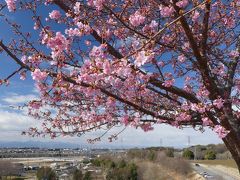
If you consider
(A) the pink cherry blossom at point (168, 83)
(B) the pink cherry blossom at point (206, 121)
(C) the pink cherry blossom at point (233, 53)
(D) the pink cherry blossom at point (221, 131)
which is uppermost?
(C) the pink cherry blossom at point (233, 53)

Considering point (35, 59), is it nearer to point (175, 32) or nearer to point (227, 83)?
point (175, 32)

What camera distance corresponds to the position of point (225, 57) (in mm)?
6324

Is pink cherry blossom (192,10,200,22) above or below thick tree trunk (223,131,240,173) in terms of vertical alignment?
above

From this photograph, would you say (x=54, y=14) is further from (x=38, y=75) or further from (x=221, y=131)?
(x=221, y=131)

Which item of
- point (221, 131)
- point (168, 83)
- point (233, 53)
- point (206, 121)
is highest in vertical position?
point (233, 53)

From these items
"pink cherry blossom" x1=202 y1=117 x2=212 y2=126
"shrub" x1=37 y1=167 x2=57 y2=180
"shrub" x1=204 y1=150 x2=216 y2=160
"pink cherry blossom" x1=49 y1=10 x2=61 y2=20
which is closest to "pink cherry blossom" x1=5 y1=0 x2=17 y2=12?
"pink cherry blossom" x1=49 y1=10 x2=61 y2=20

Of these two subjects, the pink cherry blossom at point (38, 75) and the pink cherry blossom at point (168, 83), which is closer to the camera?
the pink cherry blossom at point (38, 75)

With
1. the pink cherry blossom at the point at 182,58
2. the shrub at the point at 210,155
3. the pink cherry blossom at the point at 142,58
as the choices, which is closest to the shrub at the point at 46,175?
the shrub at the point at 210,155

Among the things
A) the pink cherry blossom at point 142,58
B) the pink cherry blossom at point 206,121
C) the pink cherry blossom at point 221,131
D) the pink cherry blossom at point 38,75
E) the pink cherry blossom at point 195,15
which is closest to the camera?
the pink cherry blossom at point 142,58

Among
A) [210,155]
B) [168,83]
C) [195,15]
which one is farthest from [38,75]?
[210,155]

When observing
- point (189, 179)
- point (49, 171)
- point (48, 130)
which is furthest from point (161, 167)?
point (48, 130)

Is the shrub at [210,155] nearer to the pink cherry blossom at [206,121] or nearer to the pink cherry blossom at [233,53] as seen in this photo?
the pink cherry blossom at [233,53]

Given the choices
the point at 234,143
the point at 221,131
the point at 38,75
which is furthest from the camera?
the point at 234,143

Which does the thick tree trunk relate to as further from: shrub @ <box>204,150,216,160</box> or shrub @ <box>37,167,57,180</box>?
shrub @ <box>204,150,216,160</box>
